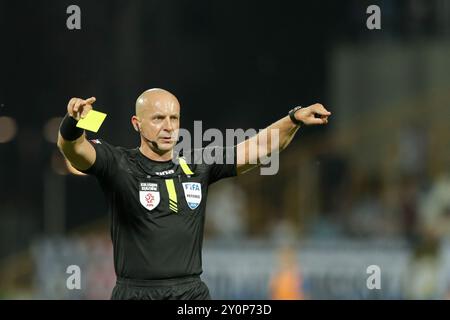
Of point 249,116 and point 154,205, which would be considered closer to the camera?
point 154,205

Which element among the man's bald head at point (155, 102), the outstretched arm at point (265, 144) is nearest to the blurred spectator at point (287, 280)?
the outstretched arm at point (265, 144)

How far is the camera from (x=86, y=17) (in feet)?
48.1

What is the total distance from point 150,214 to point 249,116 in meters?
8.52

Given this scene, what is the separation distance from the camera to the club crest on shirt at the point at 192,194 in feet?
21.3

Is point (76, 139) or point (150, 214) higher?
point (76, 139)

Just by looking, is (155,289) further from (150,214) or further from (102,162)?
(102,162)

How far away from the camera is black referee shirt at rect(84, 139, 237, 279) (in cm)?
633

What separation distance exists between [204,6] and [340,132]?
2.77m

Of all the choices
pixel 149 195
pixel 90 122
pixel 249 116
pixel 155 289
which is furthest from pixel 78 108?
pixel 249 116

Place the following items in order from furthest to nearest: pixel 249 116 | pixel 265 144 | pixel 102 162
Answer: pixel 249 116 < pixel 265 144 < pixel 102 162

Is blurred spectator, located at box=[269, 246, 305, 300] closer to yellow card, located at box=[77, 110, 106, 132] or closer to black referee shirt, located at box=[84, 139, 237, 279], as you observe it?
black referee shirt, located at box=[84, 139, 237, 279]

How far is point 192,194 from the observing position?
650 cm
